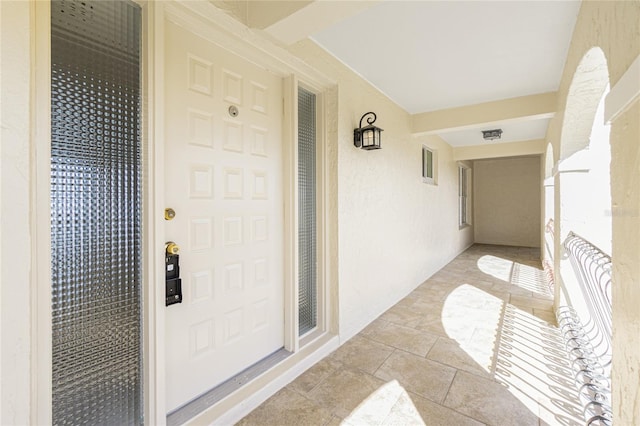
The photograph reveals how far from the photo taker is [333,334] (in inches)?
97.6

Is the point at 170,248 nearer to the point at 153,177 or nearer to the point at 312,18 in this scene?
the point at 153,177

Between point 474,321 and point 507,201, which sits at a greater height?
point 507,201

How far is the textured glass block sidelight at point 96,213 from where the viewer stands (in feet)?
3.64

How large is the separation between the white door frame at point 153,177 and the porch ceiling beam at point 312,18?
0.18 m

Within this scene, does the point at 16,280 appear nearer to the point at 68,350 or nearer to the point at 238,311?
the point at 68,350

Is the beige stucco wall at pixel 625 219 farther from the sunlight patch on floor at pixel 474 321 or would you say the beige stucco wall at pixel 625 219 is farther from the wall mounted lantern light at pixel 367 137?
the wall mounted lantern light at pixel 367 137

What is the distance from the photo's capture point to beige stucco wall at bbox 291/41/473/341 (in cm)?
252

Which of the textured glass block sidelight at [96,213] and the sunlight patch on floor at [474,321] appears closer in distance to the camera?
the textured glass block sidelight at [96,213]

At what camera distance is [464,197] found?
780 cm

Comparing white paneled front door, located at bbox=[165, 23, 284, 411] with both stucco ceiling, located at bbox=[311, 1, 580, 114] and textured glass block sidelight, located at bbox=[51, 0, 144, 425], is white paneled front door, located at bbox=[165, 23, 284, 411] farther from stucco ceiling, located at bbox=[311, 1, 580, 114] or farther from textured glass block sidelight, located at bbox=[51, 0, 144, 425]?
stucco ceiling, located at bbox=[311, 1, 580, 114]

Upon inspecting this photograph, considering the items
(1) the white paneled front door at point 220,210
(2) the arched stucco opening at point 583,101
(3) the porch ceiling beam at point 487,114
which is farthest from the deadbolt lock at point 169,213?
(3) the porch ceiling beam at point 487,114

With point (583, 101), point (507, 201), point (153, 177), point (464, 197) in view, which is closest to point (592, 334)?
point (583, 101)

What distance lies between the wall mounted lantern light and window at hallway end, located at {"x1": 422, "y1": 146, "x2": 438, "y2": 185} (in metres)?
2.25

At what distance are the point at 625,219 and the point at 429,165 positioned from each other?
13.6 ft
